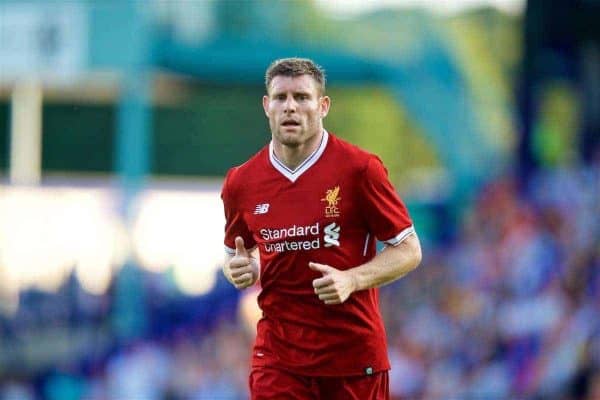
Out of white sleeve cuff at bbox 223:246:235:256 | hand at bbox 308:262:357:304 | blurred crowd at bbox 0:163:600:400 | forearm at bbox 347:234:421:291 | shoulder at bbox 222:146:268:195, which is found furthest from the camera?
blurred crowd at bbox 0:163:600:400

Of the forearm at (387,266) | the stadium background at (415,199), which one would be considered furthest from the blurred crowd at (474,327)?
the forearm at (387,266)

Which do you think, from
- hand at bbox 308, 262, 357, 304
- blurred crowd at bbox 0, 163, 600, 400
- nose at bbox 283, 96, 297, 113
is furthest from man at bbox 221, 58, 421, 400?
blurred crowd at bbox 0, 163, 600, 400

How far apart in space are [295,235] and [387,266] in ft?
1.42

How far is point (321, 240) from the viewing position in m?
6.34

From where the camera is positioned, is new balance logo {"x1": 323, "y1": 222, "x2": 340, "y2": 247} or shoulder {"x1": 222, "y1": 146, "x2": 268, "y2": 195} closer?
new balance logo {"x1": 323, "y1": 222, "x2": 340, "y2": 247}

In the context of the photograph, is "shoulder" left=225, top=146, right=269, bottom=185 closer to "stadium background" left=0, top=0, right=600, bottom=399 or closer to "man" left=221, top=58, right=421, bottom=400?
"man" left=221, top=58, right=421, bottom=400

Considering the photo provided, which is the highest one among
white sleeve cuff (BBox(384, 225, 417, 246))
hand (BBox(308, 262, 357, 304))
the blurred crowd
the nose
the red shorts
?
the nose

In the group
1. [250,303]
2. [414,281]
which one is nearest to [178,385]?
[250,303]

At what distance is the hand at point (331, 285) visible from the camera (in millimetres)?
5996

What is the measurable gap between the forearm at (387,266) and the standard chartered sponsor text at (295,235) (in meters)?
0.24

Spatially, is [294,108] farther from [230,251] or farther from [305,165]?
[230,251]

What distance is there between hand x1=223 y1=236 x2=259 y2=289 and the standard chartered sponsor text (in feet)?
0.44

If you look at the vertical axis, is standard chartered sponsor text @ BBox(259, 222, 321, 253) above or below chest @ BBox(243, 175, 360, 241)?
below

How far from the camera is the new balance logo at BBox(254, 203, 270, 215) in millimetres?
6449
